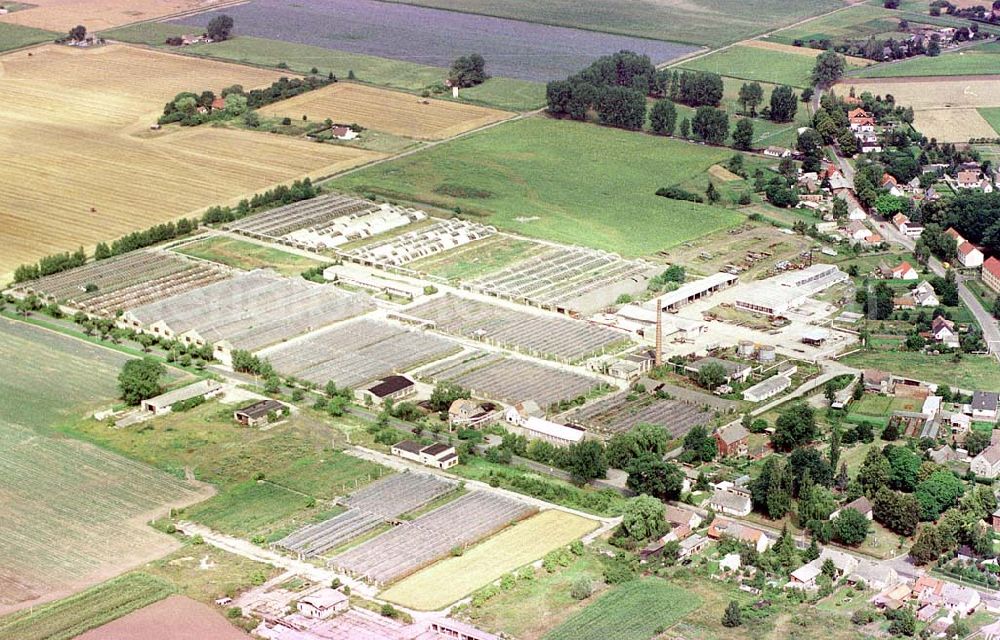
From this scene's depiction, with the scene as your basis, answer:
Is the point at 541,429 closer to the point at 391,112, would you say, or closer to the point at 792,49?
the point at 391,112

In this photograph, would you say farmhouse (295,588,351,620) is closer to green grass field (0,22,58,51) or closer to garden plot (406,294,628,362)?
garden plot (406,294,628,362)

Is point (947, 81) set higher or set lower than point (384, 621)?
higher

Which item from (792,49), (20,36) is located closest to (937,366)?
(792,49)

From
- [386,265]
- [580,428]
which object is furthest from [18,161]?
[580,428]

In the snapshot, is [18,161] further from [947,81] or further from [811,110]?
[947,81]

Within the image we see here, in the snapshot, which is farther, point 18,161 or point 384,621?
point 18,161

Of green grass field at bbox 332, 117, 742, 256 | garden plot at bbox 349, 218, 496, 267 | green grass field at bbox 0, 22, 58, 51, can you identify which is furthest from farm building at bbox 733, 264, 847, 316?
green grass field at bbox 0, 22, 58, 51
